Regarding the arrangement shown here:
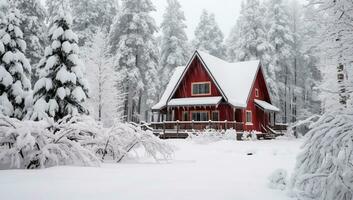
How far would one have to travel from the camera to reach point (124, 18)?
137 feet

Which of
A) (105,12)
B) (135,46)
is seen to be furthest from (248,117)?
(105,12)

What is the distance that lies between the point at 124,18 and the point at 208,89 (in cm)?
1618

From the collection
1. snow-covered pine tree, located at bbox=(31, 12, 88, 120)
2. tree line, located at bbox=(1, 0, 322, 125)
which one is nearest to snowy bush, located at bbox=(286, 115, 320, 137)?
tree line, located at bbox=(1, 0, 322, 125)

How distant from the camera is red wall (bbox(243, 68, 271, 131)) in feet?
115

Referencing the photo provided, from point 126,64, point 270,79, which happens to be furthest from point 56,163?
point 270,79

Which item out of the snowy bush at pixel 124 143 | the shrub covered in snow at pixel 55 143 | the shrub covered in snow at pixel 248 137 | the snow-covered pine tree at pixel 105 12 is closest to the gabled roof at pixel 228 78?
the shrub covered in snow at pixel 248 137

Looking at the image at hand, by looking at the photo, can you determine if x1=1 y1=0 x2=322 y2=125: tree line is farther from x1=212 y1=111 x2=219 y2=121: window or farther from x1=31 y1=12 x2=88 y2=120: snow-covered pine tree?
x1=31 y1=12 x2=88 y2=120: snow-covered pine tree

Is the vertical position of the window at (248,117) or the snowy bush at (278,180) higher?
the window at (248,117)

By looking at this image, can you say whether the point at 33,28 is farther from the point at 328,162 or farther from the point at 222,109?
the point at 328,162

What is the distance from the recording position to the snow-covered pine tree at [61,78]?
18.2m

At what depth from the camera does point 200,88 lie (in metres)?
33.1

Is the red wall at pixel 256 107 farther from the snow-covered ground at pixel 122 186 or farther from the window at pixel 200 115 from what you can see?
the snow-covered ground at pixel 122 186

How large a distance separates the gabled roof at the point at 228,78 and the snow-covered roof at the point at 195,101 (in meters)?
0.68

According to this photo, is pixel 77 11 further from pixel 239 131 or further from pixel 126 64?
pixel 239 131
